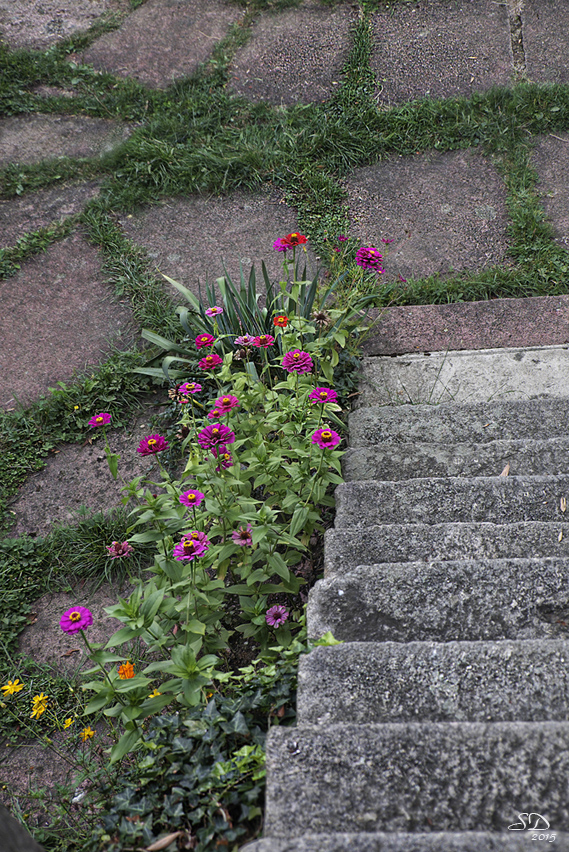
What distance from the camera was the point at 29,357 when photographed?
12.0ft

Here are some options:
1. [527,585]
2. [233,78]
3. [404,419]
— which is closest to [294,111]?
[233,78]

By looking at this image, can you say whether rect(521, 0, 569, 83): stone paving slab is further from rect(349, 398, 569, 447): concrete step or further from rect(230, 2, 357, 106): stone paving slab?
rect(349, 398, 569, 447): concrete step

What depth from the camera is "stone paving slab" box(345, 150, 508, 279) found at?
159 inches

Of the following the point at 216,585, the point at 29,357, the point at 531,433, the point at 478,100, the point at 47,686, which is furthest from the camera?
the point at 478,100

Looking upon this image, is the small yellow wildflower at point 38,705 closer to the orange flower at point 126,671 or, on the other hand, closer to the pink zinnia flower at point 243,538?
the orange flower at point 126,671

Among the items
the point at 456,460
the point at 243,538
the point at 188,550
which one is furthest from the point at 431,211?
the point at 188,550

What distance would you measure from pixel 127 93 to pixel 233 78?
33.7 inches

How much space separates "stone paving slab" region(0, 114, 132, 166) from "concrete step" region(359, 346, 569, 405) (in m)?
3.00

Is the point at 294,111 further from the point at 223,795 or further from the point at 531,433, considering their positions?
the point at 223,795

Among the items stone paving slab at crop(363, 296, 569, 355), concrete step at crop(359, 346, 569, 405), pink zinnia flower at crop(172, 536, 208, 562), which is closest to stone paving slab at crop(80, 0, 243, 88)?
stone paving slab at crop(363, 296, 569, 355)

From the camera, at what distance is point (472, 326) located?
3439 millimetres

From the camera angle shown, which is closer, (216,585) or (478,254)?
(216,585)

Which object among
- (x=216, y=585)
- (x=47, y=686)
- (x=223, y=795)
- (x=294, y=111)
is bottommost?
(x=47, y=686)

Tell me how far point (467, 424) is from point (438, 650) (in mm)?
1307
